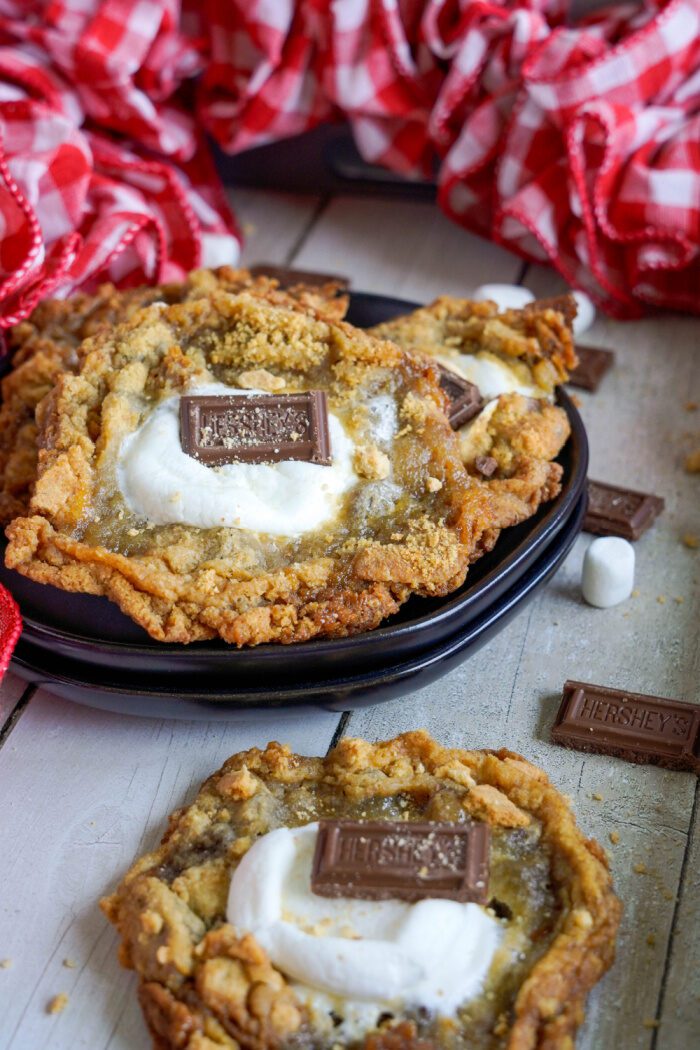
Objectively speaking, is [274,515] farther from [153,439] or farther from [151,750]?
[151,750]

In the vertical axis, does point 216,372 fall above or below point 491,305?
above

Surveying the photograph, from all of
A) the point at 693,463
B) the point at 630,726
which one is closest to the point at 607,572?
the point at 630,726

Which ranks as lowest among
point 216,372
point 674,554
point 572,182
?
point 674,554

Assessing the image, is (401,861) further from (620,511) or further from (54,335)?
(54,335)

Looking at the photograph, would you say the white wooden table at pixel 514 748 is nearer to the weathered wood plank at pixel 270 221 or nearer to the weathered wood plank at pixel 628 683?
the weathered wood plank at pixel 628 683

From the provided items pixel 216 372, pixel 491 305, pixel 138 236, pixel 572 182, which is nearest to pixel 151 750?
pixel 216 372

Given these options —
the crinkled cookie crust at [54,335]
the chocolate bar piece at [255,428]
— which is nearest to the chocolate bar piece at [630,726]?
the chocolate bar piece at [255,428]

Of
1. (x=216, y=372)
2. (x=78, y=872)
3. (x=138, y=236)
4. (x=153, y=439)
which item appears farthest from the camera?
(x=138, y=236)
